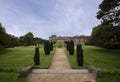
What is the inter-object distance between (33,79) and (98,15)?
74.0 ft

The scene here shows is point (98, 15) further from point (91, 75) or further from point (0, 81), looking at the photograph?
point (0, 81)

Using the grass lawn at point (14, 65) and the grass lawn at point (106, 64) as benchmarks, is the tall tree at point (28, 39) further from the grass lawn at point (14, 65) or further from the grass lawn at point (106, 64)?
the grass lawn at point (106, 64)

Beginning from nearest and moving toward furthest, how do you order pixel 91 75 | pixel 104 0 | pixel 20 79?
pixel 20 79, pixel 91 75, pixel 104 0

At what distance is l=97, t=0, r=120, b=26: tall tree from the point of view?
2758cm

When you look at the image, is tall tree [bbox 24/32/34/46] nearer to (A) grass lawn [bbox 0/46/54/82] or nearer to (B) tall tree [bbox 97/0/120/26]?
(B) tall tree [bbox 97/0/120/26]

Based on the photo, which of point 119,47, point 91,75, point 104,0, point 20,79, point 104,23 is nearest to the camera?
point 20,79

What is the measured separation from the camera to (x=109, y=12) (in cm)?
2914

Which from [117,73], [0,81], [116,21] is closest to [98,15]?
[116,21]

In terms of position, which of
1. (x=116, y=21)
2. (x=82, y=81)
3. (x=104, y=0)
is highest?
(x=104, y=0)

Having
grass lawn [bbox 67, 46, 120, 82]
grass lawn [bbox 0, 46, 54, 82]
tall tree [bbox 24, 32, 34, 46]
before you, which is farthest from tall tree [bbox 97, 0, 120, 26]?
tall tree [bbox 24, 32, 34, 46]

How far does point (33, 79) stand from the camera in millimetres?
11102

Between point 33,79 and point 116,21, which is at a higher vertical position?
point 116,21

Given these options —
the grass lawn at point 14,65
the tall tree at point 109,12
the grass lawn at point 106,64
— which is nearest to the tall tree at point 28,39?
the tall tree at point 109,12

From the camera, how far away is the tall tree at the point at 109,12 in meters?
27.6
